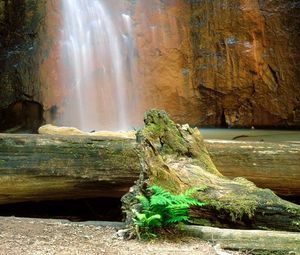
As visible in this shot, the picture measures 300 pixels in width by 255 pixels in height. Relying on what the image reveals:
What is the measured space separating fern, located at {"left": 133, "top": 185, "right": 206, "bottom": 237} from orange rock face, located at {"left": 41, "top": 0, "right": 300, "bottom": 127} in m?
8.38

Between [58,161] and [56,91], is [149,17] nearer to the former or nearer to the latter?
[56,91]

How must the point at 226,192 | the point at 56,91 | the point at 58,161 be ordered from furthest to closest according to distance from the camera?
1. the point at 56,91
2. the point at 58,161
3. the point at 226,192

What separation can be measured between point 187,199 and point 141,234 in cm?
41

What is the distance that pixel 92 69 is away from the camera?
1159 centimetres

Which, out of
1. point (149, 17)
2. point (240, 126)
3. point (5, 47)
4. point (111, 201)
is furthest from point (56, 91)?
point (111, 201)

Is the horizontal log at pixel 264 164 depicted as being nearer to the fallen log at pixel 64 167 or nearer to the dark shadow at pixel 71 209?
the fallen log at pixel 64 167

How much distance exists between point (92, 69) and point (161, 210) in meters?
8.82

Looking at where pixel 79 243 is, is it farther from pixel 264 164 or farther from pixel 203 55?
pixel 203 55

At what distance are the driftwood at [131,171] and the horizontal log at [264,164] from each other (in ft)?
1.84

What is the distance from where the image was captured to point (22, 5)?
11.8 metres

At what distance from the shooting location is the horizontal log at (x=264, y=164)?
456 centimetres

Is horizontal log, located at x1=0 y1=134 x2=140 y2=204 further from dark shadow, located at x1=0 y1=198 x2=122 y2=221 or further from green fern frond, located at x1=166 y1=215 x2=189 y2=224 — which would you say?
green fern frond, located at x1=166 y1=215 x2=189 y2=224

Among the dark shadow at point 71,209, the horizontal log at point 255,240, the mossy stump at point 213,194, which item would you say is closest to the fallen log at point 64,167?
the dark shadow at point 71,209

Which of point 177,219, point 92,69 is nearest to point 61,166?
point 177,219
